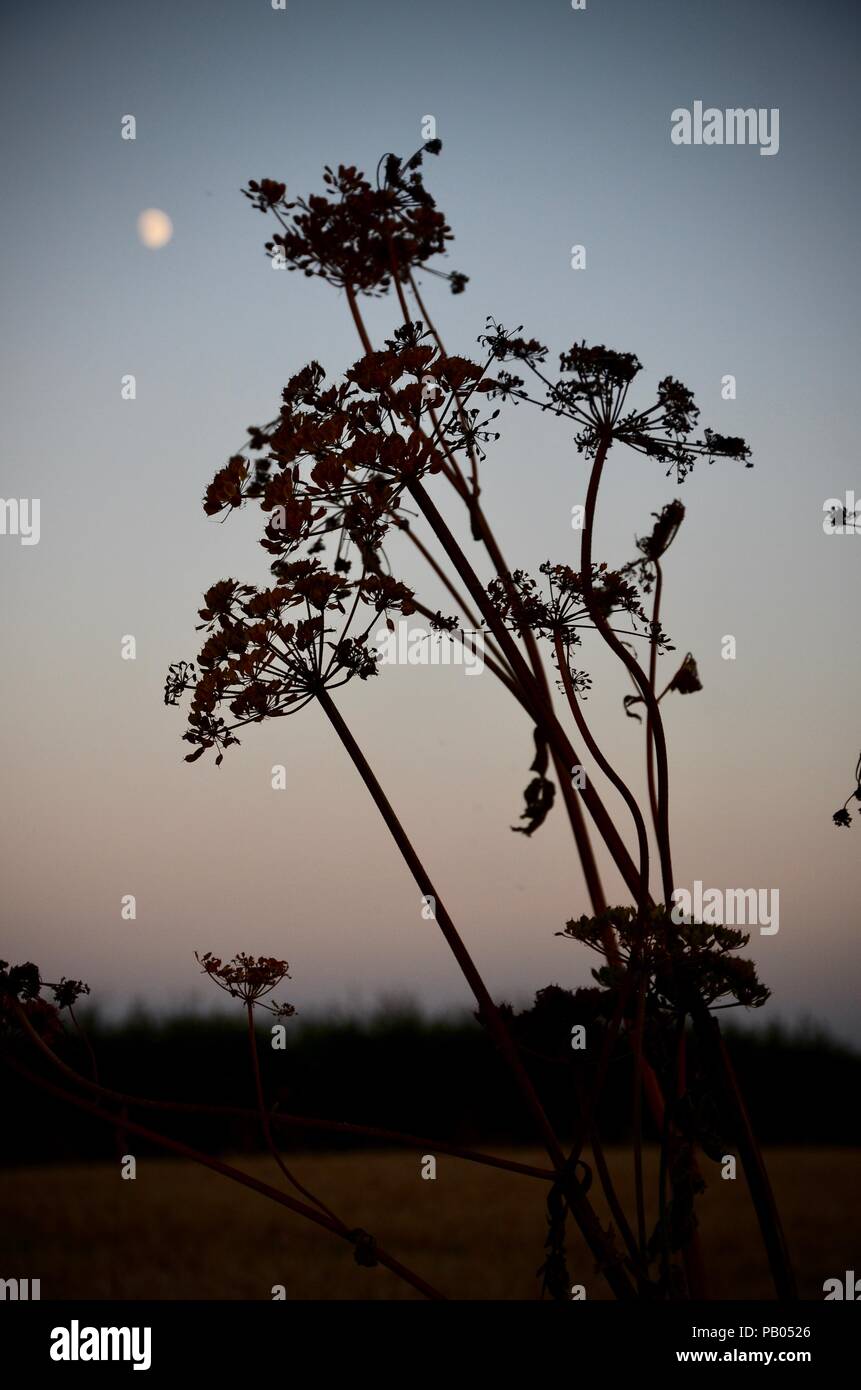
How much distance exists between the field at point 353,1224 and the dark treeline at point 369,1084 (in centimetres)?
6

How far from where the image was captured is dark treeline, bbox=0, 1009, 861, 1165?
70.8 inches

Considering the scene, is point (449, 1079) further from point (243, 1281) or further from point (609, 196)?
point (609, 196)

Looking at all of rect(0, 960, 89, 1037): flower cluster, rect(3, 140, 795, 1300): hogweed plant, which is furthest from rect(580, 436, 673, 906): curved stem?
rect(0, 960, 89, 1037): flower cluster

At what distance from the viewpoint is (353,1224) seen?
166 cm

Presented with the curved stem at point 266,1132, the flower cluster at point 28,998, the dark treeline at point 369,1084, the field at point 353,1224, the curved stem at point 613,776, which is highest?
the curved stem at point 613,776

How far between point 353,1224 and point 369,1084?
290mm

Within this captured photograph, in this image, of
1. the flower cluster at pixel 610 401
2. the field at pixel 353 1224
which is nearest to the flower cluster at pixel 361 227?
the flower cluster at pixel 610 401

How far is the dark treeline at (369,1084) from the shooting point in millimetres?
1799

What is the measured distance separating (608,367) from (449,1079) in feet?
4.31

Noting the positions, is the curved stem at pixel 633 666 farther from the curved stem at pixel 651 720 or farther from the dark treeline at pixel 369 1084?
the dark treeline at pixel 369 1084

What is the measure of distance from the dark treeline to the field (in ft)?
0.21

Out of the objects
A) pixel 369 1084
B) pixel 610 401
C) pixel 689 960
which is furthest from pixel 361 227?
pixel 369 1084

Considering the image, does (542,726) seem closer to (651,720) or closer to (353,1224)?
(651,720)

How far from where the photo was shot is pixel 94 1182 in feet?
5.81
